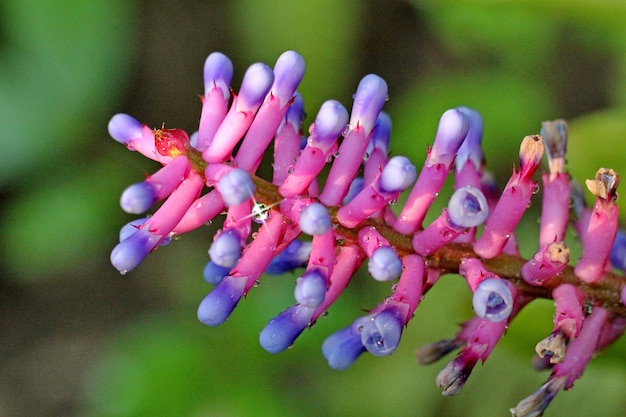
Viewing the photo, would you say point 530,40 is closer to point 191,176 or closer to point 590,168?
point 590,168

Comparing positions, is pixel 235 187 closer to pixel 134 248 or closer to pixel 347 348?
pixel 134 248

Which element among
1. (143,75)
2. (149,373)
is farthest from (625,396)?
(143,75)

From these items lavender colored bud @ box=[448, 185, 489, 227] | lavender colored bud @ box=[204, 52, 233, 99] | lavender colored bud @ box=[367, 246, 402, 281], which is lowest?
lavender colored bud @ box=[367, 246, 402, 281]

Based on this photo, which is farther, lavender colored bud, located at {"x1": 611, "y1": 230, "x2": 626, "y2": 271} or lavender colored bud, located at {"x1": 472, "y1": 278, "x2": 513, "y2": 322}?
lavender colored bud, located at {"x1": 611, "y1": 230, "x2": 626, "y2": 271}

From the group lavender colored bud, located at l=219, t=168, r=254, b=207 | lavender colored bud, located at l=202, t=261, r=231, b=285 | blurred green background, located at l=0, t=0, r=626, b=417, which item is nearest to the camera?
lavender colored bud, located at l=219, t=168, r=254, b=207

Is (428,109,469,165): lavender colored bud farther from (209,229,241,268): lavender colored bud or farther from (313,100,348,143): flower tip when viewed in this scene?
(209,229,241,268): lavender colored bud

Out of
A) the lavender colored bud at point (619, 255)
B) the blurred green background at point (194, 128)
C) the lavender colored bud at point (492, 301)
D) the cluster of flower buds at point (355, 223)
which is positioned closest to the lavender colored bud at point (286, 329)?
the cluster of flower buds at point (355, 223)

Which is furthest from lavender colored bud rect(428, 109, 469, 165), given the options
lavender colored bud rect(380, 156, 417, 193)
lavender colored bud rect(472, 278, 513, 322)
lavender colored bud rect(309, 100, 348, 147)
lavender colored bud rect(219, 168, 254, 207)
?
lavender colored bud rect(219, 168, 254, 207)

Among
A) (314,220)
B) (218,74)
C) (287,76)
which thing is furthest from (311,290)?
(218,74)

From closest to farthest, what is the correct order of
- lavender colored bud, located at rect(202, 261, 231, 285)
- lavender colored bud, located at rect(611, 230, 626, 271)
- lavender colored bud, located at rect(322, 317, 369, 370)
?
lavender colored bud, located at rect(322, 317, 369, 370) < lavender colored bud, located at rect(202, 261, 231, 285) < lavender colored bud, located at rect(611, 230, 626, 271)
